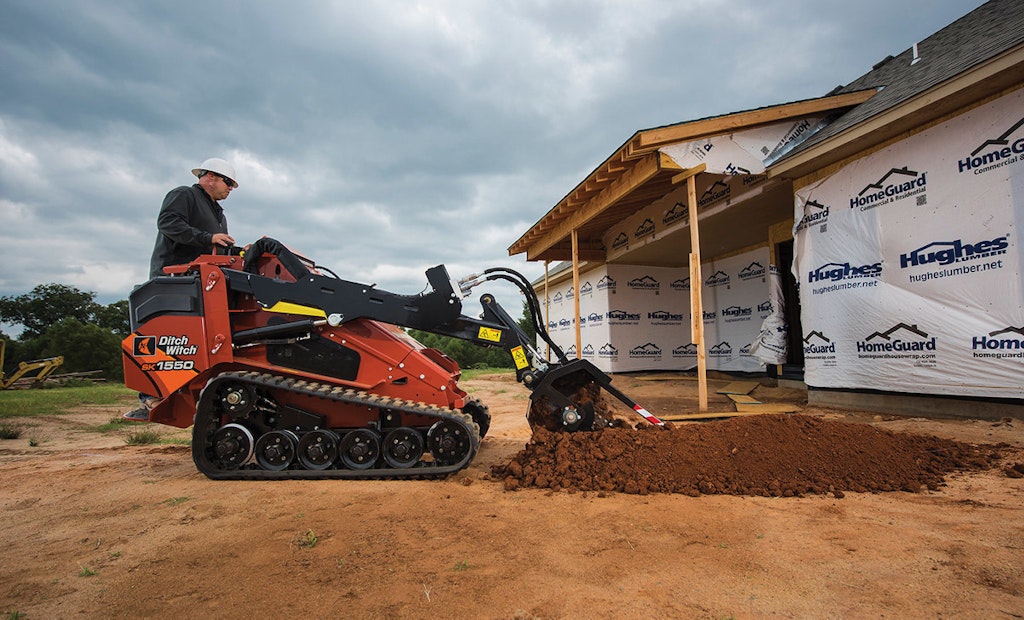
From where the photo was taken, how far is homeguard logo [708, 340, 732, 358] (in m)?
13.2

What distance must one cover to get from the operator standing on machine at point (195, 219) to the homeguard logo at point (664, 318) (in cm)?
1234

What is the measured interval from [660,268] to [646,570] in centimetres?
1358

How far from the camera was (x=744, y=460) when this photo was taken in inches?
145

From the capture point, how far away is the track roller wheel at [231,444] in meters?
3.94

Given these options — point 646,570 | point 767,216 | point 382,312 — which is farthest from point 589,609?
point 767,216

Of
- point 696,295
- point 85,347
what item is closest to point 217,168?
point 696,295

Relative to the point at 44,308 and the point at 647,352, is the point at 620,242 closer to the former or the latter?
the point at 647,352

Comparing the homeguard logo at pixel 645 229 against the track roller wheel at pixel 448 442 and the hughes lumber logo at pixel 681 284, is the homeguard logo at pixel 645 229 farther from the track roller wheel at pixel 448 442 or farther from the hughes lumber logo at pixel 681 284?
the track roller wheel at pixel 448 442

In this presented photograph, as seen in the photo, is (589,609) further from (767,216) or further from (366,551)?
(767,216)

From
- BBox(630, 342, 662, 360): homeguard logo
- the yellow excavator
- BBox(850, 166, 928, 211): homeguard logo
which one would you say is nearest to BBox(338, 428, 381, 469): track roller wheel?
BBox(850, 166, 928, 211): homeguard logo

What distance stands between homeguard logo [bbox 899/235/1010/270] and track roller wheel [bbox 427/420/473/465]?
618 centimetres

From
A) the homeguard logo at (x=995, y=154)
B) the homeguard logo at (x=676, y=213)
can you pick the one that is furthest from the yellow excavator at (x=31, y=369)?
the homeguard logo at (x=995, y=154)

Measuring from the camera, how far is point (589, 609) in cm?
186

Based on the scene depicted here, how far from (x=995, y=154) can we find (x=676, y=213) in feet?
19.3
